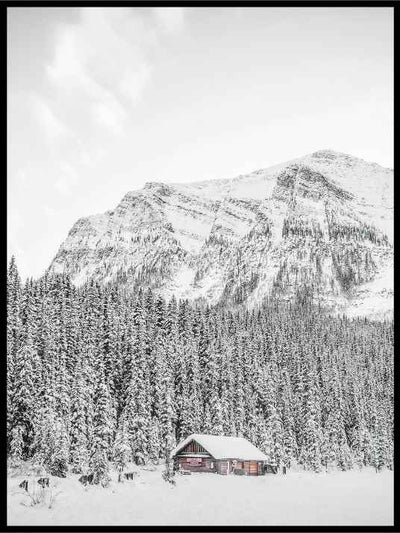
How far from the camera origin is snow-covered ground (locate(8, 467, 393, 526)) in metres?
28.1

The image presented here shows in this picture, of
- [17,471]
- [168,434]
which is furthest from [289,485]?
[17,471]

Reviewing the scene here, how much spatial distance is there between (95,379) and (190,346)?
20.4 meters

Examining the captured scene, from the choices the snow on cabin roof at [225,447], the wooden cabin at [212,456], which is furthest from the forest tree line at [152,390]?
the snow on cabin roof at [225,447]

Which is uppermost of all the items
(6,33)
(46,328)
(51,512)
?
(6,33)

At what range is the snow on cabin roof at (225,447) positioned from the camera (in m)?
65.1

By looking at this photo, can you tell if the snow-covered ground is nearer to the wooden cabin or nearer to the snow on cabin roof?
the snow on cabin roof

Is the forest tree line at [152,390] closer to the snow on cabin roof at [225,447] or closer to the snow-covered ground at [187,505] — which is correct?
the snow on cabin roof at [225,447]

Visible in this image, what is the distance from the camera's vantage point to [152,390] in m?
72.1

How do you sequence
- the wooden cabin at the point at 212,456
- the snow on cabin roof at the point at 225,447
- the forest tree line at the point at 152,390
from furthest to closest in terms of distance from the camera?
1. the wooden cabin at the point at 212,456
2. the snow on cabin roof at the point at 225,447
3. the forest tree line at the point at 152,390

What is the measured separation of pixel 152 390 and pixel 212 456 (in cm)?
1276

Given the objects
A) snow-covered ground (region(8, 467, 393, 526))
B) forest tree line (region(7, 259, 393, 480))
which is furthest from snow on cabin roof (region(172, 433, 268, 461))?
snow-covered ground (region(8, 467, 393, 526))

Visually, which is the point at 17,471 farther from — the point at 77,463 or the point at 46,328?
the point at 46,328

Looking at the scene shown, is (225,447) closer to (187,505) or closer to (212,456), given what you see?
(212,456)

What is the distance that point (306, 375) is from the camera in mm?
97688
